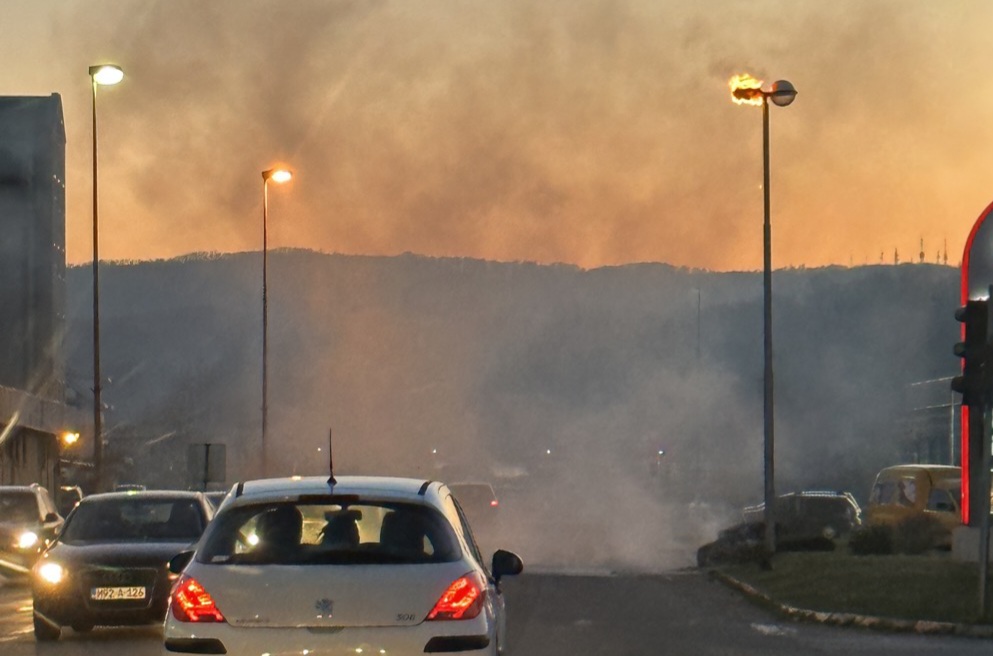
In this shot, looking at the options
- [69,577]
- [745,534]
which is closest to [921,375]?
[745,534]

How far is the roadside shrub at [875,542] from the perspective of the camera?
29.0 meters

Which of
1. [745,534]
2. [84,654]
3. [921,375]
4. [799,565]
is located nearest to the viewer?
[84,654]

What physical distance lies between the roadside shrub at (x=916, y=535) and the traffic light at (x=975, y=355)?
932 centimetres

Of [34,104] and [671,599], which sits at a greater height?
[34,104]

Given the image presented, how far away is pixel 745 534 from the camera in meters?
35.1

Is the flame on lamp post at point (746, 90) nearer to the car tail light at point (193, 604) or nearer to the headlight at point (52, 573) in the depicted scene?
the headlight at point (52, 573)

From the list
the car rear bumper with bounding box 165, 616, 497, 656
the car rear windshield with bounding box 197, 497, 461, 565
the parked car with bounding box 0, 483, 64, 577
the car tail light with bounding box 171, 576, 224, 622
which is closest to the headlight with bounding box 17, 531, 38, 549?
the parked car with bounding box 0, 483, 64, 577

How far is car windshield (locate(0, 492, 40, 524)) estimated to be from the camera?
96.0ft

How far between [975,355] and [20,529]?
1625 cm

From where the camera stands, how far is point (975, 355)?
790 inches

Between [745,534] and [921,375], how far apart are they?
102m

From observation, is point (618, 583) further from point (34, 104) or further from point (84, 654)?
point (34, 104)

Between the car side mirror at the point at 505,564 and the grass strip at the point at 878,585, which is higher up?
the car side mirror at the point at 505,564

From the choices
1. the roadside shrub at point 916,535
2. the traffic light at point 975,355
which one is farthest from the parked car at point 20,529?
the traffic light at point 975,355
